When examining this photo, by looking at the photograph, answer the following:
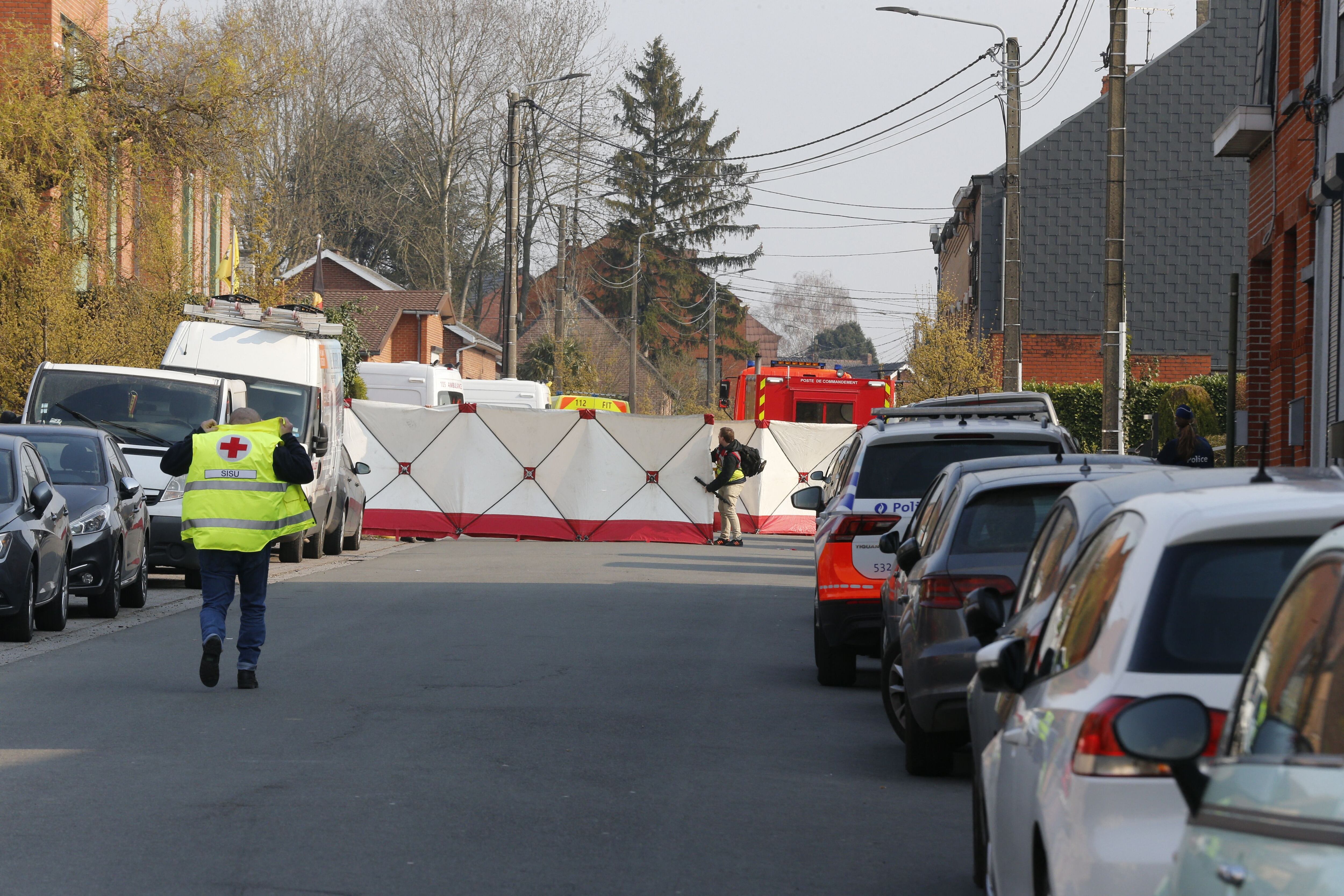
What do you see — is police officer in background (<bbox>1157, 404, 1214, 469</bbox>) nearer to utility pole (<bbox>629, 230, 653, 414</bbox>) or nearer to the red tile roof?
utility pole (<bbox>629, 230, 653, 414</bbox>)

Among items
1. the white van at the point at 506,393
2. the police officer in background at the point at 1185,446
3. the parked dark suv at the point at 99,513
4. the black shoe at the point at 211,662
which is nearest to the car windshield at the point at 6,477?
the parked dark suv at the point at 99,513

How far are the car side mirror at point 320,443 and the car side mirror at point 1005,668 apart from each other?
17.5 m

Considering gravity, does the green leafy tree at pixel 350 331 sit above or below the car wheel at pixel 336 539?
above

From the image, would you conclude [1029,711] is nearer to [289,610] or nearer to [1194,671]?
[1194,671]

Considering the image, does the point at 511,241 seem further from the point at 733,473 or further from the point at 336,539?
the point at 336,539

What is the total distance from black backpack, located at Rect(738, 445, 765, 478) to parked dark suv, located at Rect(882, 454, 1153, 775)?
19.4m

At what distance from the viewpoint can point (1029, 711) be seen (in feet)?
14.9

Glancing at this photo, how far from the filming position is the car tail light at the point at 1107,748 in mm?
3641

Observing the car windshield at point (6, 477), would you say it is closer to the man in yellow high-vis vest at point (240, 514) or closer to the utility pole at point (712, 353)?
the man in yellow high-vis vest at point (240, 514)

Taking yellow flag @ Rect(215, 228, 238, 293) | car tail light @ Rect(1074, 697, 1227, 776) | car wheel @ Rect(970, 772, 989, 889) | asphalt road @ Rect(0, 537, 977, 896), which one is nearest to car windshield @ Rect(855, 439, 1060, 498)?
asphalt road @ Rect(0, 537, 977, 896)

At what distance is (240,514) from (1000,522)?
5025 mm

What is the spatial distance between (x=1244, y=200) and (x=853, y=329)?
108265mm

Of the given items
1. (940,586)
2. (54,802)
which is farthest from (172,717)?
(940,586)

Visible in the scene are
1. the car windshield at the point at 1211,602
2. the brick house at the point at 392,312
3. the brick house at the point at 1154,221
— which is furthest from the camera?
the brick house at the point at 392,312
